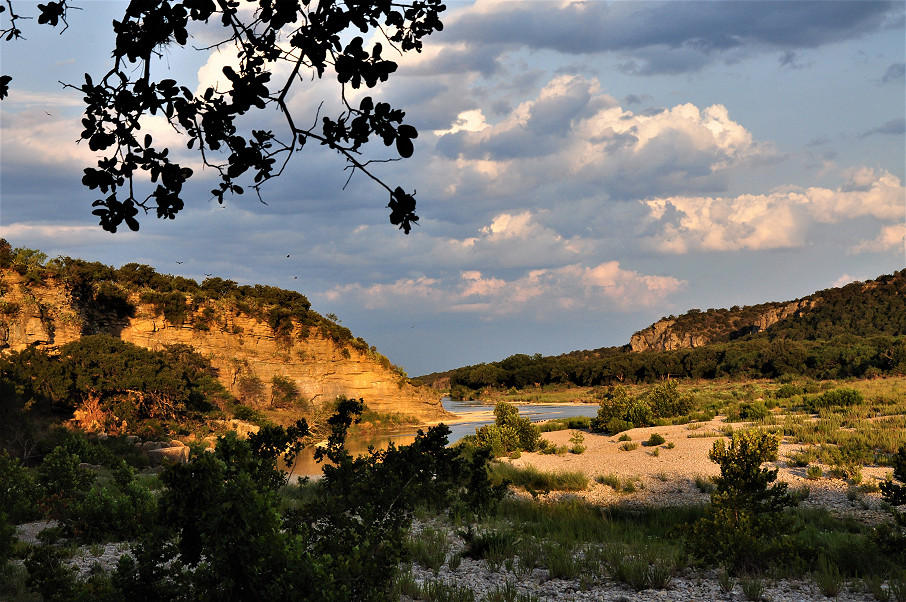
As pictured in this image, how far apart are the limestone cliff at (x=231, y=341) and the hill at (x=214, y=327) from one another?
0.05 m

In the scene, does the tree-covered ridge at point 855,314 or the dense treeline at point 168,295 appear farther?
the tree-covered ridge at point 855,314

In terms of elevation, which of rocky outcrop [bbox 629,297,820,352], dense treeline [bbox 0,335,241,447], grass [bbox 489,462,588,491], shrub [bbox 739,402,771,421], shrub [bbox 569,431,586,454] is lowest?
shrub [bbox 569,431,586,454]

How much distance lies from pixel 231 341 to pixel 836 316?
85.8 meters

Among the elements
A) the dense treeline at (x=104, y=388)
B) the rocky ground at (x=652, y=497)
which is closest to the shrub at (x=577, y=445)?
the rocky ground at (x=652, y=497)

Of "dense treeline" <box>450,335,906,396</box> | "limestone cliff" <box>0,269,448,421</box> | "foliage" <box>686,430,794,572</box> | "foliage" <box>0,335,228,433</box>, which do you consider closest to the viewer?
"foliage" <box>686,430,794,572</box>

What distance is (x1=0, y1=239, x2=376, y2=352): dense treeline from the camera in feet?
92.9

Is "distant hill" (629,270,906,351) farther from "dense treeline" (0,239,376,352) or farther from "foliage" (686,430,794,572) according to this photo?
"foliage" (686,430,794,572)

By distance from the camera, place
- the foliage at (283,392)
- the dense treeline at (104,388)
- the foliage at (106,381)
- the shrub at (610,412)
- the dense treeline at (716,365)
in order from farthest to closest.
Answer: the dense treeline at (716,365), the foliage at (283,392), the shrub at (610,412), the foliage at (106,381), the dense treeline at (104,388)

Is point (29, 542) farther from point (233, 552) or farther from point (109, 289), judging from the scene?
point (109, 289)

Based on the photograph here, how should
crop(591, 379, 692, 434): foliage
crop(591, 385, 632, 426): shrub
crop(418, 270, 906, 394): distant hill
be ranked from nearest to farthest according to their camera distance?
crop(591, 379, 692, 434): foliage
crop(591, 385, 632, 426): shrub
crop(418, 270, 906, 394): distant hill

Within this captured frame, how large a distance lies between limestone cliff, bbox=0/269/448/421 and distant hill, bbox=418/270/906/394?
1500 inches

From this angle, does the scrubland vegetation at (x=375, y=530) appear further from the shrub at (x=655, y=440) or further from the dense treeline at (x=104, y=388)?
the dense treeline at (x=104, y=388)

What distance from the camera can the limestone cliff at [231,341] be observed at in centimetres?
2684

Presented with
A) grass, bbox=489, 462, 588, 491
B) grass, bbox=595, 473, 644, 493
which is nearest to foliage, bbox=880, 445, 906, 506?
grass, bbox=595, 473, 644, 493
